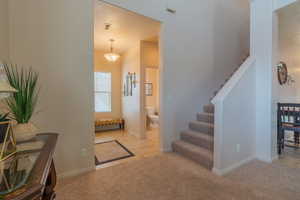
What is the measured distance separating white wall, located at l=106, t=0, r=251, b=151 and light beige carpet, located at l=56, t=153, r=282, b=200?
3.11ft

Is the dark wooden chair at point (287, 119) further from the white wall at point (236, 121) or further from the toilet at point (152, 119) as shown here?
the toilet at point (152, 119)

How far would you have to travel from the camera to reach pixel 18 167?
0.87 m

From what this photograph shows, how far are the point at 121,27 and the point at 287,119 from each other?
4002mm

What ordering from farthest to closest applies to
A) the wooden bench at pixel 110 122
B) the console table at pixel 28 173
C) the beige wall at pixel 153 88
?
1. the beige wall at pixel 153 88
2. the wooden bench at pixel 110 122
3. the console table at pixel 28 173

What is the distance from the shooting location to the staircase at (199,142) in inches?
104

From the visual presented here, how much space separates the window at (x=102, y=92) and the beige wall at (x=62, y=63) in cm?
311

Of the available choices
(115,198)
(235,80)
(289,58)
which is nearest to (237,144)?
(235,80)

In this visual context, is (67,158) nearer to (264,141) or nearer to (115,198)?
(115,198)

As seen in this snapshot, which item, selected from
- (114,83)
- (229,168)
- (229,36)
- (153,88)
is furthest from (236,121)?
(153,88)

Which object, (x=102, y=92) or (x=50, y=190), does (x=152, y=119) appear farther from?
(x=50, y=190)

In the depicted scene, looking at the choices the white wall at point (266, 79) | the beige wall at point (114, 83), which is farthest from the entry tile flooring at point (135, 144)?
the white wall at point (266, 79)

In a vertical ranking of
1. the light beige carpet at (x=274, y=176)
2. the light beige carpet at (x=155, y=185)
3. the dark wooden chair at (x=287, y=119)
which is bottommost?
the light beige carpet at (x=155, y=185)

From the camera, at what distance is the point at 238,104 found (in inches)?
100

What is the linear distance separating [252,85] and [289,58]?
107 inches
